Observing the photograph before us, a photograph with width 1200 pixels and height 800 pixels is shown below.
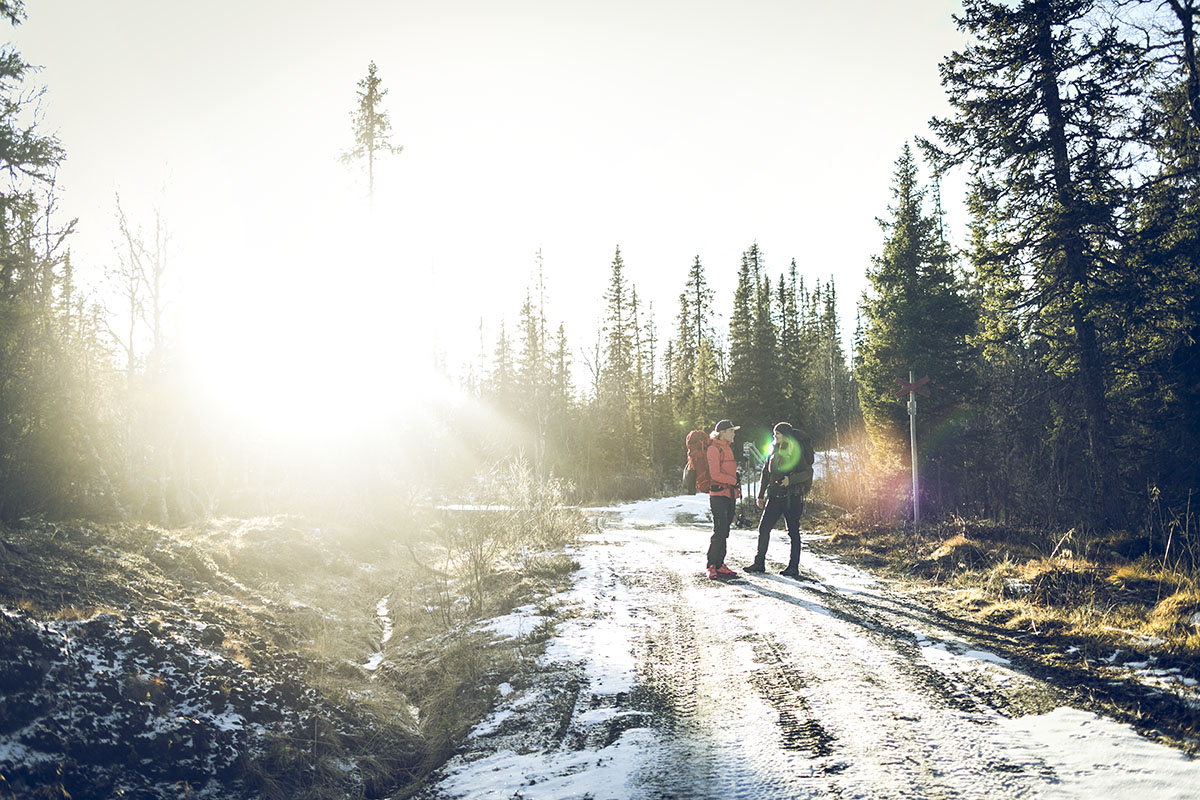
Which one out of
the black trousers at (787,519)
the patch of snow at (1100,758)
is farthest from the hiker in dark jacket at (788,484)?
the patch of snow at (1100,758)

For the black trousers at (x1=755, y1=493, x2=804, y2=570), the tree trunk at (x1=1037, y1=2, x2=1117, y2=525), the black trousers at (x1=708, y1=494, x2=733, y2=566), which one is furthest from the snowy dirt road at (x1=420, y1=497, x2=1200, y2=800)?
the tree trunk at (x1=1037, y1=2, x2=1117, y2=525)

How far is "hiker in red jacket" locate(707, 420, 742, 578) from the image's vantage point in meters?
9.30

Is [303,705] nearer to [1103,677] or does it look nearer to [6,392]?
[1103,677]

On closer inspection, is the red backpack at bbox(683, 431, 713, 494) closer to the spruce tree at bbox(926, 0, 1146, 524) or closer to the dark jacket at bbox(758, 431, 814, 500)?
the dark jacket at bbox(758, 431, 814, 500)

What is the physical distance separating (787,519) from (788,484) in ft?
1.73

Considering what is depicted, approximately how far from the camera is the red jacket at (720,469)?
30.8 feet

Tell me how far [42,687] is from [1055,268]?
49.0 ft

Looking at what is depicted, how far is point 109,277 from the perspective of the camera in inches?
829

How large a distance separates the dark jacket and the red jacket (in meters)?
0.69

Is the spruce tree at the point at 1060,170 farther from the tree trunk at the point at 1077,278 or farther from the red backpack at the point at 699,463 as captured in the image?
the red backpack at the point at 699,463

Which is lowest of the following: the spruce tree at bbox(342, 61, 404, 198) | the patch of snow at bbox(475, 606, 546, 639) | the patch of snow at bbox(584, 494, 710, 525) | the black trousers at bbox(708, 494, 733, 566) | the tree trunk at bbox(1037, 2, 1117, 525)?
the patch of snow at bbox(584, 494, 710, 525)

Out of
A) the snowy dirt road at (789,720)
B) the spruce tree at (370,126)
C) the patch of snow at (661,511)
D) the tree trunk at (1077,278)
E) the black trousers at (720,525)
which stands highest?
the spruce tree at (370,126)

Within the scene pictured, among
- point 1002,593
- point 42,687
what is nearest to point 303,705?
point 42,687

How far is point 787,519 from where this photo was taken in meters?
9.54
